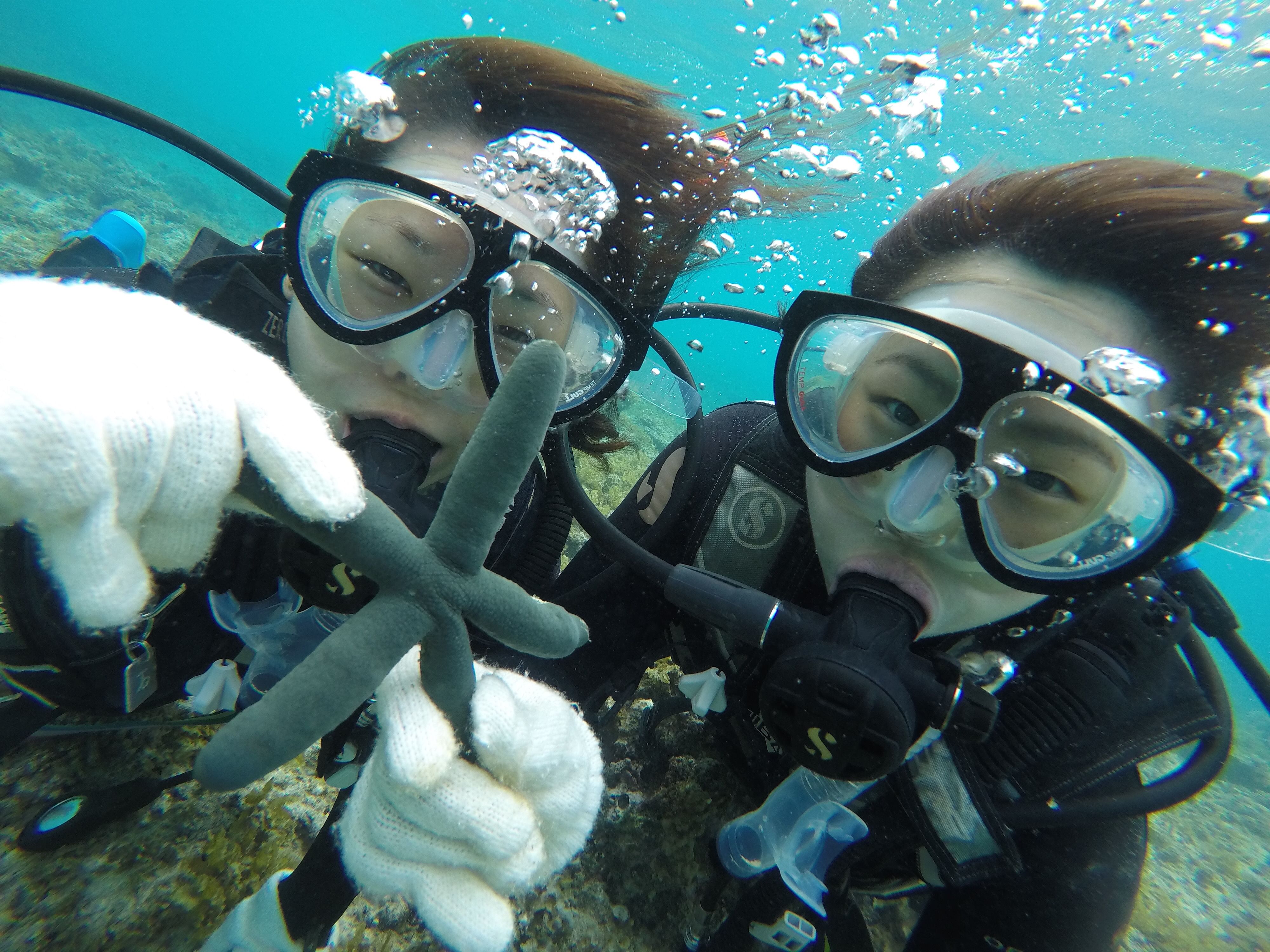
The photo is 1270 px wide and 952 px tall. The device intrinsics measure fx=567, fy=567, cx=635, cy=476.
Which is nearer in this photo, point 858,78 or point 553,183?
point 553,183

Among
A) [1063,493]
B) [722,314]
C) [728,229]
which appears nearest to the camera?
[1063,493]

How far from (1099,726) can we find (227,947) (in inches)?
109

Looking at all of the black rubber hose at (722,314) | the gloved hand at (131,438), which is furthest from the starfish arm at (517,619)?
the black rubber hose at (722,314)

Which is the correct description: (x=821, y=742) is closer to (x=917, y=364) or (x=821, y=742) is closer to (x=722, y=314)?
(x=917, y=364)

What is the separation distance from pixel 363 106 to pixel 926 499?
242 cm

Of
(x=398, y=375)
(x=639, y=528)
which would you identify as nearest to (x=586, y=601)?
(x=639, y=528)

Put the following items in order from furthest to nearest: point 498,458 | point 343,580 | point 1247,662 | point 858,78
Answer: point 858,78
point 1247,662
point 343,580
point 498,458

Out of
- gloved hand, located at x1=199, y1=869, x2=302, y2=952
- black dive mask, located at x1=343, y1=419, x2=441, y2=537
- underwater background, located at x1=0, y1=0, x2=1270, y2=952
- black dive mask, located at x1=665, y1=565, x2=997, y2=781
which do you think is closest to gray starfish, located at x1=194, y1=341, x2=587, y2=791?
black dive mask, located at x1=343, y1=419, x2=441, y2=537

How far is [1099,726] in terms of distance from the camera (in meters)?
1.86

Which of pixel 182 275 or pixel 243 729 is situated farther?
pixel 182 275

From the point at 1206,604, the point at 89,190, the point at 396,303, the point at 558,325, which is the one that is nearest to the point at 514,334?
the point at 558,325

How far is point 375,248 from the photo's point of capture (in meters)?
1.79

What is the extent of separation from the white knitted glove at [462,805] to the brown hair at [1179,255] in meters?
1.99

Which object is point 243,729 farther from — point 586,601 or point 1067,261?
point 1067,261
